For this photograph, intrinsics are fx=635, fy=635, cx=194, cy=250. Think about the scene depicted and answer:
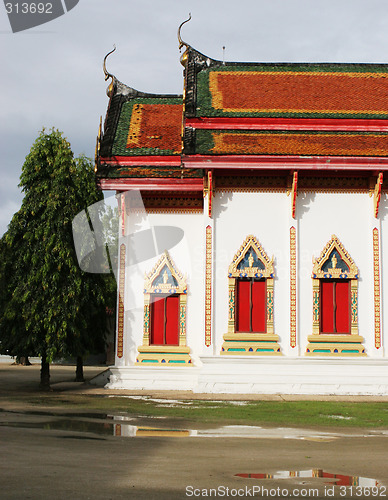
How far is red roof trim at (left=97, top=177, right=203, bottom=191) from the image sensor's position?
17.1 metres

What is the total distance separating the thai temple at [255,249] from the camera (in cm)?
1566

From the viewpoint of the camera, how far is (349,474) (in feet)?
20.5

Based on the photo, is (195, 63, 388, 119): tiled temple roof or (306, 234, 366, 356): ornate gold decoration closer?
(306, 234, 366, 356): ornate gold decoration

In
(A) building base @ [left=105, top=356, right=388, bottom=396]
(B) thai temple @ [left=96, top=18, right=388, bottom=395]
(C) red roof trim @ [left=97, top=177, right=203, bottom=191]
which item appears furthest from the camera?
(C) red roof trim @ [left=97, top=177, right=203, bottom=191]

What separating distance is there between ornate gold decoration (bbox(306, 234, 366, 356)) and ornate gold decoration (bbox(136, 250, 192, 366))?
134 inches

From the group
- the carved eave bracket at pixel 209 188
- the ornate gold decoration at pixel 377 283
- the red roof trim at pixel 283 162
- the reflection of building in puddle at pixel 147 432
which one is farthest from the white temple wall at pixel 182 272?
the reflection of building in puddle at pixel 147 432

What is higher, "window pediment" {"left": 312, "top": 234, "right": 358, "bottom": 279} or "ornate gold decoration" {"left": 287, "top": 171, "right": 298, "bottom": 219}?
"ornate gold decoration" {"left": 287, "top": 171, "right": 298, "bottom": 219}

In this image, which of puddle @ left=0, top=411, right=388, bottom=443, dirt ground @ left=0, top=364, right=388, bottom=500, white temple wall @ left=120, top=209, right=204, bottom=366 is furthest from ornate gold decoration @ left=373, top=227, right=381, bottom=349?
dirt ground @ left=0, top=364, right=388, bottom=500

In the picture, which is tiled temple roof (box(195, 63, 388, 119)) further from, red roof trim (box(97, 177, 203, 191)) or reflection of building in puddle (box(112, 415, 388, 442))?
reflection of building in puddle (box(112, 415, 388, 442))

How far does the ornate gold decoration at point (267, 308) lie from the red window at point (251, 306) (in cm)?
15

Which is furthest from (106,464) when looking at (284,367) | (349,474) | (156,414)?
(284,367)

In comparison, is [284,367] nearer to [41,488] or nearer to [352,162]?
[352,162]

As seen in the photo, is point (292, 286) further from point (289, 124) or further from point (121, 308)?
point (121, 308)

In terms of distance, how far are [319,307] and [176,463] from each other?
32.7 ft
